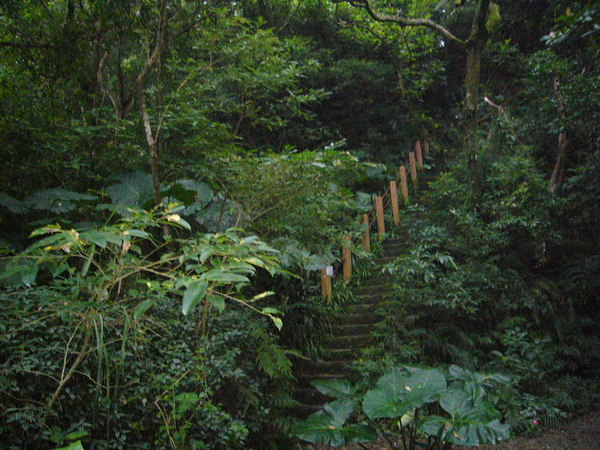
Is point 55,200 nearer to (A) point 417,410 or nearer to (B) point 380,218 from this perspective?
(A) point 417,410

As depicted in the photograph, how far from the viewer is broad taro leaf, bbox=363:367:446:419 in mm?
2855

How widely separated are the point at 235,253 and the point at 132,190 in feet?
12.1

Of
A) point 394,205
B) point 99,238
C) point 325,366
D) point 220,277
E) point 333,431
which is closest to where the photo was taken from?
point 220,277

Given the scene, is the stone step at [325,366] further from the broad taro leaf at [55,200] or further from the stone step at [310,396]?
the broad taro leaf at [55,200]

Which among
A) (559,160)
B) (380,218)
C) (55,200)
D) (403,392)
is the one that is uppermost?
(559,160)

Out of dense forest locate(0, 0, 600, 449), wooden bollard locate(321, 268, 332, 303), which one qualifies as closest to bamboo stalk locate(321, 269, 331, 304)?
wooden bollard locate(321, 268, 332, 303)

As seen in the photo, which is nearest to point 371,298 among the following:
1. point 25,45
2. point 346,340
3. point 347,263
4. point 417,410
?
point 347,263

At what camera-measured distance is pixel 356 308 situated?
261 inches

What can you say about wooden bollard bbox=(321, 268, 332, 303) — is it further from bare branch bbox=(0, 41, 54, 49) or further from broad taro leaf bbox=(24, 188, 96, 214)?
bare branch bbox=(0, 41, 54, 49)

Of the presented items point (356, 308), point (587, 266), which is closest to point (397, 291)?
point (356, 308)

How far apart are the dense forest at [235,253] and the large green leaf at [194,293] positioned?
0.01 m

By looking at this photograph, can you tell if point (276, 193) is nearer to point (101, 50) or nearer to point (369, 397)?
point (369, 397)

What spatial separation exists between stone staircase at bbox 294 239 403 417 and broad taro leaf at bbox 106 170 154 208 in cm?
291

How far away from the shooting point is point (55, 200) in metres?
4.55
